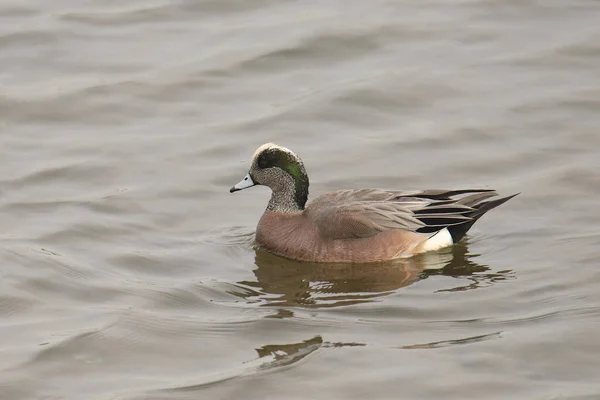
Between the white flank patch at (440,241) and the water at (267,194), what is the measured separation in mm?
104

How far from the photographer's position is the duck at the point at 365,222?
8242 mm

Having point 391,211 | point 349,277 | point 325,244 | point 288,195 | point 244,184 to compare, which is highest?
point 244,184

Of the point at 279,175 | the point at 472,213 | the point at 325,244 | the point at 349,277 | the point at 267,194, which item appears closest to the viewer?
the point at 349,277

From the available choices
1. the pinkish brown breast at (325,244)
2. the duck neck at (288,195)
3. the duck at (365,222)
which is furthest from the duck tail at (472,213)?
the duck neck at (288,195)

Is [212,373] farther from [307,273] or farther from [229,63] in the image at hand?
[229,63]

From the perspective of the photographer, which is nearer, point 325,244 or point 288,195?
point 325,244

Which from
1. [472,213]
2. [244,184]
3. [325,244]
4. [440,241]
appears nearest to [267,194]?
[244,184]

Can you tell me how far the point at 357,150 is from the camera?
969 centimetres

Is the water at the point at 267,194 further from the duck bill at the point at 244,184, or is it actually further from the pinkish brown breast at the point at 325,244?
the duck bill at the point at 244,184

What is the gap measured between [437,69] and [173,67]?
244 cm

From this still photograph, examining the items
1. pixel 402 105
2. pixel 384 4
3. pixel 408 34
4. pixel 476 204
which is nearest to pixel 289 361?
pixel 476 204

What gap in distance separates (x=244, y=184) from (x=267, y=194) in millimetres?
812

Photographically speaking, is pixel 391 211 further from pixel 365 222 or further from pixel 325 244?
pixel 325 244

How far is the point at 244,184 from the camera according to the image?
8664 mm
